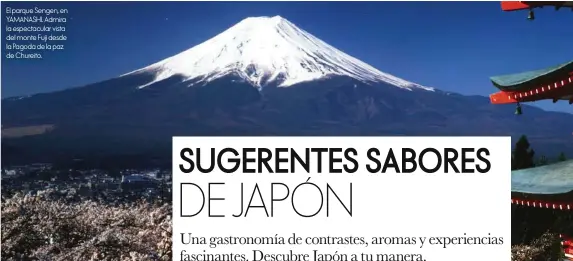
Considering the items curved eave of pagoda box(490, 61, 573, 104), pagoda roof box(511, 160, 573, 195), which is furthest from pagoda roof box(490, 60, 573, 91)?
pagoda roof box(511, 160, 573, 195)

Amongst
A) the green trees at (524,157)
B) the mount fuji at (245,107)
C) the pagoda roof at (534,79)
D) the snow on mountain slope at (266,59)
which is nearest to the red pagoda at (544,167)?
the pagoda roof at (534,79)

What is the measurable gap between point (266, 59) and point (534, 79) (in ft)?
5.71

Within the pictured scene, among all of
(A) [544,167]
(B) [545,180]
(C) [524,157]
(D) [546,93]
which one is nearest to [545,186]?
(B) [545,180]

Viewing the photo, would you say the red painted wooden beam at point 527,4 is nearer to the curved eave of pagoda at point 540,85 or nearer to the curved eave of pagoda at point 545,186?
the curved eave of pagoda at point 540,85

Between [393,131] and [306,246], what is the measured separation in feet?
2.83

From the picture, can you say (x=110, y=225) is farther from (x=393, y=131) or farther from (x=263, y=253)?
(x=393, y=131)

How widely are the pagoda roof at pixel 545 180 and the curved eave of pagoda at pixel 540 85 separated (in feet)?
1.14

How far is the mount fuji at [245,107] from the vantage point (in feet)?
12.3

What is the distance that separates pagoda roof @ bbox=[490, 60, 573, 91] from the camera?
8.94 feet

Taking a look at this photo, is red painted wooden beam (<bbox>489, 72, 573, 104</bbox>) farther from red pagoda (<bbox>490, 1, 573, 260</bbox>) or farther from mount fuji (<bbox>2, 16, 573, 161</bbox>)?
mount fuji (<bbox>2, 16, 573, 161</bbox>)

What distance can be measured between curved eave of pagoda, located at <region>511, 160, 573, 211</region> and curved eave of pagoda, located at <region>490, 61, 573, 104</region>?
14.2 inches

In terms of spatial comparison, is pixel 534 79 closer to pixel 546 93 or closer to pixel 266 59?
pixel 546 93

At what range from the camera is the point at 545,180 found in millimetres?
3051

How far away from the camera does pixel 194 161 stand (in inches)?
142
